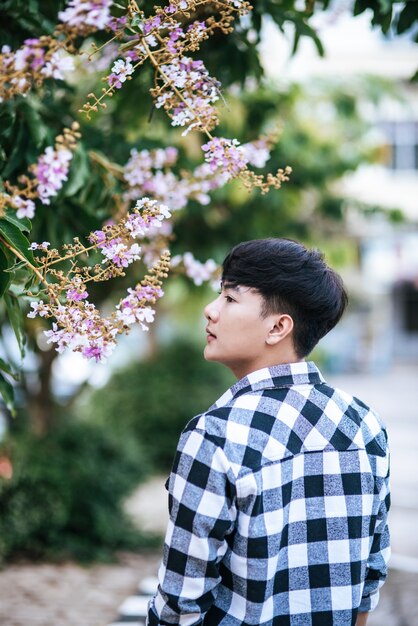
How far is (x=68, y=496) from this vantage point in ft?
18.6

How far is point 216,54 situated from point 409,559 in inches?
170

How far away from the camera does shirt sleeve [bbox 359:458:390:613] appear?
1938mm

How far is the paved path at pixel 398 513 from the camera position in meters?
4.57

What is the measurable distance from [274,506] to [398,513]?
20.3 feet

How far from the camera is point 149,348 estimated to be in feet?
34.7

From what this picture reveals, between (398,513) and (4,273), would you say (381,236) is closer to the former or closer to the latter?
(398,513)

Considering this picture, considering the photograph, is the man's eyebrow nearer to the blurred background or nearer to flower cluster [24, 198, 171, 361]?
flower cluster [24, 198, 171, 361]

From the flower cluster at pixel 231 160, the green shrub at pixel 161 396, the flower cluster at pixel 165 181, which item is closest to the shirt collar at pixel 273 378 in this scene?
the flower cluster at pixel 231 160

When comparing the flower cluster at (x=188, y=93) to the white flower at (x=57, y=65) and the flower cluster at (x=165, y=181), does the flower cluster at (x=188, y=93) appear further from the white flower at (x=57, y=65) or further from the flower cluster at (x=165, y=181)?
the flower cluster at (x=165, y=181)

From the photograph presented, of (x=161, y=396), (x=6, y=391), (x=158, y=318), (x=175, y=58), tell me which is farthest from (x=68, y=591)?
(x=158, y=318)

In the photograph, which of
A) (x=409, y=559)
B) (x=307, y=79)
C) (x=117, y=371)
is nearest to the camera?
(x=409, y=559)

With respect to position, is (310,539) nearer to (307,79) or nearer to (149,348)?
(307,79)

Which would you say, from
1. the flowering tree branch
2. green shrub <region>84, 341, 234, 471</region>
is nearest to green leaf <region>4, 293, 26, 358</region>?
the flowering tree branch

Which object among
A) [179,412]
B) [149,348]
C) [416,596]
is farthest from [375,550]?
[149,348]
